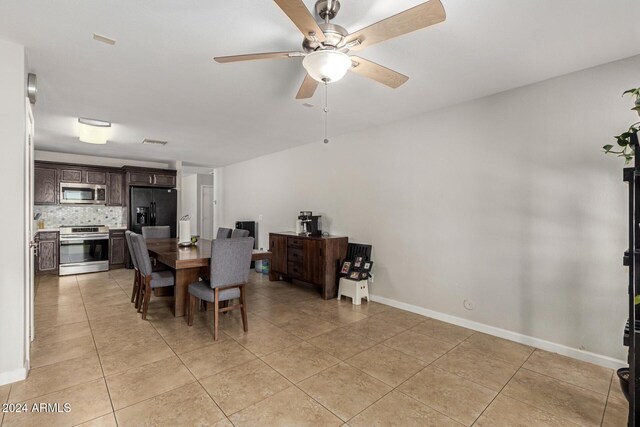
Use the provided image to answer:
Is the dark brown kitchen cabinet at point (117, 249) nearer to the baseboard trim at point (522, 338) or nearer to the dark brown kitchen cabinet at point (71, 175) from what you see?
the dark brown kitchen cabinet at point (71, 175)

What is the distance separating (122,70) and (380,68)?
2.22 meters

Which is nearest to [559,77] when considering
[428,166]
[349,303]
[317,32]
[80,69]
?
[428,166]

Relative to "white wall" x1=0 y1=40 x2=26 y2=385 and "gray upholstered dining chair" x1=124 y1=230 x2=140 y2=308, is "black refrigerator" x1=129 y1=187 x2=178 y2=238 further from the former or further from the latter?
"white wall" x1=0 y1=40 x2=26 y2=385

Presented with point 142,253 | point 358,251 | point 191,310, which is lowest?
point 191,310

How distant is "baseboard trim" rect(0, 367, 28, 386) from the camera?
7.02 ft

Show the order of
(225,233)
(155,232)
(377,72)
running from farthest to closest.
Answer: (155,232) → (225,233) → (377,72)

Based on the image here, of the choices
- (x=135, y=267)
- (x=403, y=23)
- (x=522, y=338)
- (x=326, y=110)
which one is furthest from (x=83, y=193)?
(x=522, y=338)

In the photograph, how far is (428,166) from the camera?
12.0 ft

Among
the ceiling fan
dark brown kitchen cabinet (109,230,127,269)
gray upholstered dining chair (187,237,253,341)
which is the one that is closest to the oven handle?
dark brown kitchen cabinet (109,230,127,269)

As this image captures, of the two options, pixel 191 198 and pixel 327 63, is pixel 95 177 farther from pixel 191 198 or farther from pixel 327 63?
pixel 327 63

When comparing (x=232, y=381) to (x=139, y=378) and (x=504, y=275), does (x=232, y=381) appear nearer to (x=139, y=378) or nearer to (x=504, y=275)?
(x=139, y=378)

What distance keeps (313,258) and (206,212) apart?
20.5 ft

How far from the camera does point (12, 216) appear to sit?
2180mm

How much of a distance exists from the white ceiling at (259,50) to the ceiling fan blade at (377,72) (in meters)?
0.26
